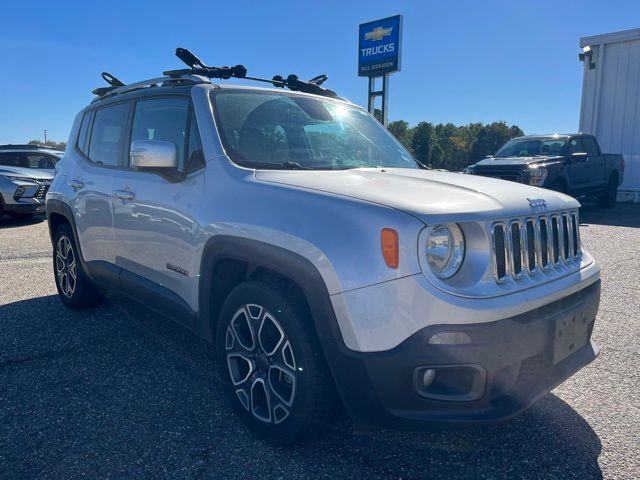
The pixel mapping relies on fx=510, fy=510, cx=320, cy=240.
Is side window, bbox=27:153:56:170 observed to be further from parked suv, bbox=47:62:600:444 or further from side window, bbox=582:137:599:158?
side window, bbox=582:137:599:158

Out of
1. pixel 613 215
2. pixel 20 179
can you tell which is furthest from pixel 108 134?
pixel 613 215

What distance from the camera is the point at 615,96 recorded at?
1488 cm

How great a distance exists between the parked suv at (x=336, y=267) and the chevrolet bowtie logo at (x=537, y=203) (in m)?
0.01

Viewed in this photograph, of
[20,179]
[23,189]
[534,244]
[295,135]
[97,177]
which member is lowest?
[23,189]

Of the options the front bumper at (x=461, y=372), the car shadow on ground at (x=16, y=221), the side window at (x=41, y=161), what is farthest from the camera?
the side window at (x=41, y=161)

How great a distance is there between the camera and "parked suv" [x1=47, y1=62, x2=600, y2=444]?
79.0 inches

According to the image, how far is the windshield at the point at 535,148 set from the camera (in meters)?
11.2

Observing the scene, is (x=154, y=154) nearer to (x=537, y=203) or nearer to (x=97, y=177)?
(x=97, y=177)

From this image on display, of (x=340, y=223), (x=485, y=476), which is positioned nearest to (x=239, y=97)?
(x=340, y=223)

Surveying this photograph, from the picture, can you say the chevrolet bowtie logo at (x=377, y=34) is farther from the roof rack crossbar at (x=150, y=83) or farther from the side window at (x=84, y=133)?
the side window at (x=84, y=133)

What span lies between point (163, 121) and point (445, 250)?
226 centimetres

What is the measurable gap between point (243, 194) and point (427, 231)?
1.01 meters

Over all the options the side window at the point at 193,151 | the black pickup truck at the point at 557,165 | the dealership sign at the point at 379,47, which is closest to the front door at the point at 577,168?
the black pickup truck at the point at 557,165

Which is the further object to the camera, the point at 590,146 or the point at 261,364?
the point at 590,146
